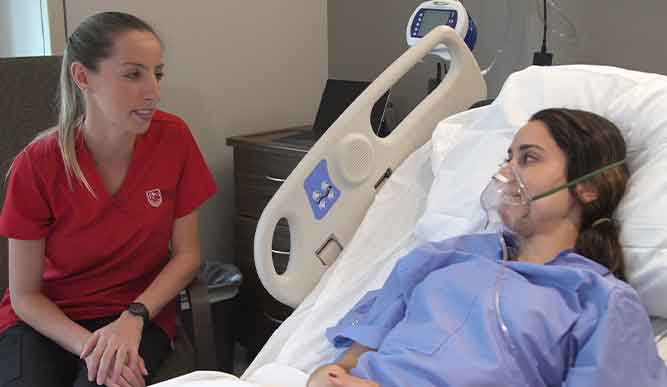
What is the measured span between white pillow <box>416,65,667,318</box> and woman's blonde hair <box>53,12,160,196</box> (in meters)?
0.81

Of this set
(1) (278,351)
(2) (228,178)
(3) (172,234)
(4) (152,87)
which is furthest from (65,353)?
(2) (228,178)

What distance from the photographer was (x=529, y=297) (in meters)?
1.27

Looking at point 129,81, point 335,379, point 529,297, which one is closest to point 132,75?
point 129,81

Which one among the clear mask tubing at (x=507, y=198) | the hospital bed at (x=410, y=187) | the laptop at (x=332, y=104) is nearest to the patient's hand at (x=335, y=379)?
the hospital bed at (x=410, y=187)

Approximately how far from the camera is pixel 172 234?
190 centimetres

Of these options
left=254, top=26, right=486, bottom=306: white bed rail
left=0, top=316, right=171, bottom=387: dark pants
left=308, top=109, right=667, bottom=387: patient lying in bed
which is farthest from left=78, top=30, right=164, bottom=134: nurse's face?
left=308, top=109, right=667, bottom=387: patient lying in bed

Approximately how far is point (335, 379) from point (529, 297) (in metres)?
0.37

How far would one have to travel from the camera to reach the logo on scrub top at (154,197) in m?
1.83

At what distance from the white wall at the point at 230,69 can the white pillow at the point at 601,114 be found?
→ 1262mm

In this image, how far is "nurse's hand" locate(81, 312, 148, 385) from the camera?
1577 millimetres

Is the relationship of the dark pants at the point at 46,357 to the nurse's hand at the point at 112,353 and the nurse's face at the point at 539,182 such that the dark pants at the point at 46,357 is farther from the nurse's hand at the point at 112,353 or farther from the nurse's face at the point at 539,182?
the nurse's face at the point at 539,182

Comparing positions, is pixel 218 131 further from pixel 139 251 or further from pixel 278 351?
pixel 278 351

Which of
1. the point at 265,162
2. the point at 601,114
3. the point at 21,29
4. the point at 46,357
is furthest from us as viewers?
the point at 265,162

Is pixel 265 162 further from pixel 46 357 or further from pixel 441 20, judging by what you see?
pixel 46 357
